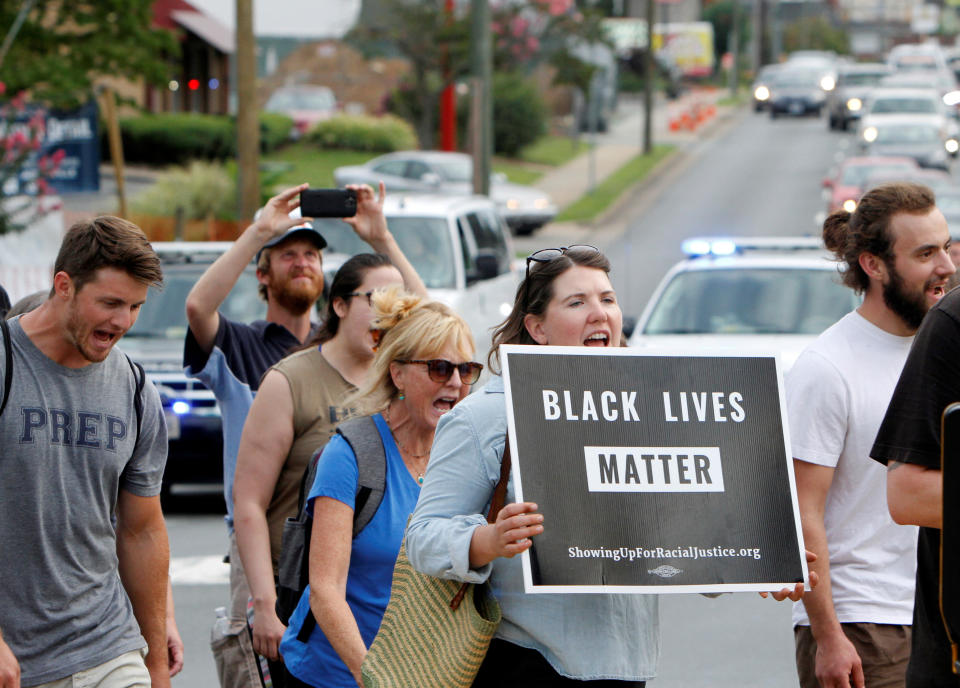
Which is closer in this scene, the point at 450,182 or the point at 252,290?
the point at 252,290

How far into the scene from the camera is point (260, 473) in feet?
15.2

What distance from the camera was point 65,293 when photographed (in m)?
3.87

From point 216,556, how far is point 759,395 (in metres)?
6.77

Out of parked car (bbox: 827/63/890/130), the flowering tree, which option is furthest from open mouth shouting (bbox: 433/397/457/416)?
parked car (bbox: 827/63/890/130)

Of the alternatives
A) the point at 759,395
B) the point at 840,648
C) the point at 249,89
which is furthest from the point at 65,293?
the point at 249,89

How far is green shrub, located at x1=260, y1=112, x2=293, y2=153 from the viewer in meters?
42.2

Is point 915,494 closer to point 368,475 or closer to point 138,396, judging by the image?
point 368,475

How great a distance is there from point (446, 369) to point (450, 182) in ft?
89.9

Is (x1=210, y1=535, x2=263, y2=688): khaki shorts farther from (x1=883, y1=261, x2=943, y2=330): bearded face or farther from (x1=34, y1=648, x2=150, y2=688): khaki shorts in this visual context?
(x1=883, y1=261, x2=943, y2=330): bearded face

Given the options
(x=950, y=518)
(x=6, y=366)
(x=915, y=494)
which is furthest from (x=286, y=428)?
(x=950, y=518)

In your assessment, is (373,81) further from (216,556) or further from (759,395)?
(759,395)

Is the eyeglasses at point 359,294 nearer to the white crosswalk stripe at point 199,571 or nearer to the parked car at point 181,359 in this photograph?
the white crosswalk stripe at point 199,571

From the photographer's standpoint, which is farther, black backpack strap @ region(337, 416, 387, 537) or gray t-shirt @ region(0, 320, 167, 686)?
black backpack strap @ region(337, 416, 387, 537)

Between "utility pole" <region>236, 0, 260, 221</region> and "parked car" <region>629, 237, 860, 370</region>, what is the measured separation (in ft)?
25.8
